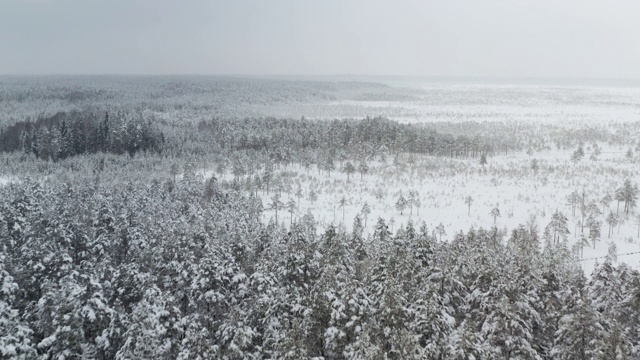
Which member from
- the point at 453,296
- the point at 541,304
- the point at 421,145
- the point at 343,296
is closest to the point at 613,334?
the point at 541,304

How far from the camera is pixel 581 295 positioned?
33531 millimetres

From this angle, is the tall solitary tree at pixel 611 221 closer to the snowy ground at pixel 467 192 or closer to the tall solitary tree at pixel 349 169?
the snowy ground at pixel 467 192

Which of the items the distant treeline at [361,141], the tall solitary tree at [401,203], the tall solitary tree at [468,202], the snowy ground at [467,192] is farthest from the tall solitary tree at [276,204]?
the distant treeline at [361,141]

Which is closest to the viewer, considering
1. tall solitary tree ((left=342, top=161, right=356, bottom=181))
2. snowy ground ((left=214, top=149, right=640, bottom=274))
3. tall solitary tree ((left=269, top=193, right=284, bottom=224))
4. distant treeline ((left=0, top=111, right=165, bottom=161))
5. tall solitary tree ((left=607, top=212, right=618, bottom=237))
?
tall solitary tree ((left=607, top=212, right=618, bottom=237))

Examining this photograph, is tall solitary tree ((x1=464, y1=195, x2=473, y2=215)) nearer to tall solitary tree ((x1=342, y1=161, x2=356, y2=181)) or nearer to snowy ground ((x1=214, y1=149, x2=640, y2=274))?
snowy ground ((x1=214, y1=149, x2=640, y2=274))

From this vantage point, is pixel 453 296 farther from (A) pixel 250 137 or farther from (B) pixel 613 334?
(A) pixel 250 137

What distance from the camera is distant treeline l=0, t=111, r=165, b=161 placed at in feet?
507

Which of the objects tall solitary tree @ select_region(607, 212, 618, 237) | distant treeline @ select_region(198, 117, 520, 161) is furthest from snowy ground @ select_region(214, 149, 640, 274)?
distant treeline @ select_region(198, 117, 520, 161)

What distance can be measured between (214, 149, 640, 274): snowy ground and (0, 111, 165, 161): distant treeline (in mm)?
54763

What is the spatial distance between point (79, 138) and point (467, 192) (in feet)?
407

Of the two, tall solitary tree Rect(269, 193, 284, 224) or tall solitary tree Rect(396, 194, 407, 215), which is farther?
tall solitary tree Rect(396, 194, 407, 215)

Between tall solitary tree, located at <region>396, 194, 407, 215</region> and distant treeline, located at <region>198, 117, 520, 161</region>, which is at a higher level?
distant treeline, located at <region>198, 117, 520, 161</region>

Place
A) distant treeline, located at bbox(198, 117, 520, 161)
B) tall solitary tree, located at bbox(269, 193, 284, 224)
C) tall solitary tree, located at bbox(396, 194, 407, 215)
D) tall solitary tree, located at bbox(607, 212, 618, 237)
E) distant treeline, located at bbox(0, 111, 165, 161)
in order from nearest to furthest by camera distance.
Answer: tall solitary tree, located at bbox(607, 212, 618, 237) → tall solitary tree, located at bbox(269, 193, 284, 224) → tall solitary tree, located at bbox(396, 194, 407, 215) → distant treeline, located at bbox(0, 111, 165, 161) → distant treeline, located at bbox(198, 117, 520, 161)

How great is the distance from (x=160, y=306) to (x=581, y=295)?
90.0 ft
